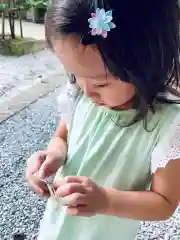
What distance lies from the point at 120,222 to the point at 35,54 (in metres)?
1.68

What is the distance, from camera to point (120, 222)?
0.59 meters

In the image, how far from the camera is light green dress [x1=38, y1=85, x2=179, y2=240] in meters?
0.52

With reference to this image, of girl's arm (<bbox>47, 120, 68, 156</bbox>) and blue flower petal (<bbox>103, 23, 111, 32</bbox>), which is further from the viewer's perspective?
girl's arm (<bbox>47, 120, 68, 156</bbox>)

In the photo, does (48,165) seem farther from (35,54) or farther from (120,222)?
(35,54)

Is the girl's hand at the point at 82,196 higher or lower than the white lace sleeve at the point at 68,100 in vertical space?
lower

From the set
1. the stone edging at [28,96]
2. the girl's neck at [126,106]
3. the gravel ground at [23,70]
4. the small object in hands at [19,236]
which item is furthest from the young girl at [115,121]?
the gravel ground at [23,70]

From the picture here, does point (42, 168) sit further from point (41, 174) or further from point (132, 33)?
point (132, 33)

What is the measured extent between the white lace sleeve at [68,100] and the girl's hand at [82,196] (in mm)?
153

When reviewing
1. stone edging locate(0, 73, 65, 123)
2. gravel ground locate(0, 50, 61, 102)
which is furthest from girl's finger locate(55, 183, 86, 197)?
gravel ground locate(0, 50, 61, 102)

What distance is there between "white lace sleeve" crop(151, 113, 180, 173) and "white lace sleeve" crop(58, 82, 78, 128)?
163mm

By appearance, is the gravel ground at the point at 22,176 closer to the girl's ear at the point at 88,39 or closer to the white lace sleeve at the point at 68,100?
the white lace sleeve at the point at 68,100

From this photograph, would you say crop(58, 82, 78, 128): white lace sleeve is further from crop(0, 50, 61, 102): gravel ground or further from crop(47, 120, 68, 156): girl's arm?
crop(0, 50, 61, 102): gravel ground

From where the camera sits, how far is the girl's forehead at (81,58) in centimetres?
46

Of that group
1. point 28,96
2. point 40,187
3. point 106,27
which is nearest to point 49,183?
point 40,187
